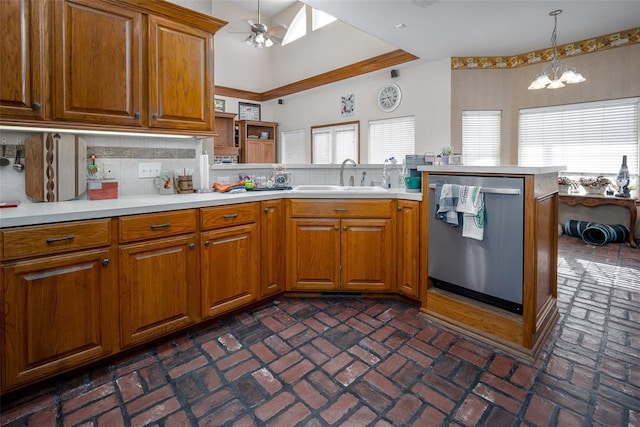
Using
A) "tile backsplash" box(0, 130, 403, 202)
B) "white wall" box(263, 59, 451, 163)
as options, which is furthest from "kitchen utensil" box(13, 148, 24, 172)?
"white wall" box(263, 59, 451, 163)

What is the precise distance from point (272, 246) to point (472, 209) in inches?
56.0

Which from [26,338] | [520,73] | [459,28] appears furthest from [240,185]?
[520,73]

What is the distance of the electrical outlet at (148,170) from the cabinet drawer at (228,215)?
2.31ft

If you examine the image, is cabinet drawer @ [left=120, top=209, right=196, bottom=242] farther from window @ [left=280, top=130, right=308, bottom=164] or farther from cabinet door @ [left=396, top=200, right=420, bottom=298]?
window @ [left=280, top=130, right=308, bottom=164]

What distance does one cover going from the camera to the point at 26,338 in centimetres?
150

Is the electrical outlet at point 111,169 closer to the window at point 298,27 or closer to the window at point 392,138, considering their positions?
the window at point 392,138

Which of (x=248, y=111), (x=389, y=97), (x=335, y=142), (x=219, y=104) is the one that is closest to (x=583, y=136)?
(x=389, y=97)

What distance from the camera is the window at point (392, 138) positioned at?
5.87 meters

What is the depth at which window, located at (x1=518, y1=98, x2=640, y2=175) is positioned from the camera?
4.71m

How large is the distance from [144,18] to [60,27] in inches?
18.6

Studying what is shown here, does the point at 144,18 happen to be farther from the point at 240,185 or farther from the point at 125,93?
the point at 240,185

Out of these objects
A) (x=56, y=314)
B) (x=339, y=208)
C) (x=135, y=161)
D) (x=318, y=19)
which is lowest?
(x=56, y=314)

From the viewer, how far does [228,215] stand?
2240 millimetres

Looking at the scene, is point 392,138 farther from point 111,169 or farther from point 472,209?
point 111,169
